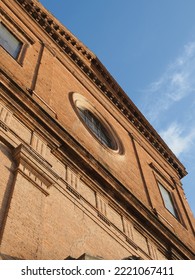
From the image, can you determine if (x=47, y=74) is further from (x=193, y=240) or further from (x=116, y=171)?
(x=193, y=240)

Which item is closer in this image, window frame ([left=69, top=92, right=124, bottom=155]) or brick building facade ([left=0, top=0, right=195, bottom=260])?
brick building facade ([left=0, top=0, right=195, bottom=260])

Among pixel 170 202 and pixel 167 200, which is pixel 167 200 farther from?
pixel 170 202

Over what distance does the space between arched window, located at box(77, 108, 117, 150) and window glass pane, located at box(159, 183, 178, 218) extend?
7.60 feet

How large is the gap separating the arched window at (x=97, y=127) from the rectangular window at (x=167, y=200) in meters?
2.31

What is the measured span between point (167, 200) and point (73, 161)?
5.55m

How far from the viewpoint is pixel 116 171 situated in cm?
Answer: 1101

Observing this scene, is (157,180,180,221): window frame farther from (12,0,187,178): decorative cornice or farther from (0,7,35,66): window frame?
(0,7,35,66): window frame

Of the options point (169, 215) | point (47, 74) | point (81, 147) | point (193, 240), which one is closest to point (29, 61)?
point (47, 74)

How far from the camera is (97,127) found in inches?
492

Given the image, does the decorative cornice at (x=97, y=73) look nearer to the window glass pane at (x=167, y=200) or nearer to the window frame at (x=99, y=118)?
the window frame at (x=99, y=118)

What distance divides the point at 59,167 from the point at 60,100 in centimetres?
290

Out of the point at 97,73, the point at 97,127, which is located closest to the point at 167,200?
the point at 97,127

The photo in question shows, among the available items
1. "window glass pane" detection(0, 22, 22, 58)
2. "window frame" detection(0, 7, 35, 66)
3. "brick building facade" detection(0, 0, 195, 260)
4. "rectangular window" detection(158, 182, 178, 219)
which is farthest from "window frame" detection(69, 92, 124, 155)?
"rectangular window" detection(158, 182, 178, 219)

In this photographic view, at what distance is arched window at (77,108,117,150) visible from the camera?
11891 mm
